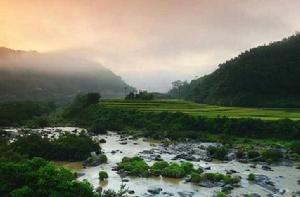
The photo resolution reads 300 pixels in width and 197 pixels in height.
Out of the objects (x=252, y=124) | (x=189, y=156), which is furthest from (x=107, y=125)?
(x=189, y=156)

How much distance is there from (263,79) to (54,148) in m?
79.0

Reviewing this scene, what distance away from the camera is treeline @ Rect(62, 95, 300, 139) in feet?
216

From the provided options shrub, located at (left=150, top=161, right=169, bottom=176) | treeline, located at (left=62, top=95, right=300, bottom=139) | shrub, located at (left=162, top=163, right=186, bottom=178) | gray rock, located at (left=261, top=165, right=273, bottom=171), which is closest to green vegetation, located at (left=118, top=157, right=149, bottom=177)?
shrub, located at (left=150, top=161, right=169, bottom=176)

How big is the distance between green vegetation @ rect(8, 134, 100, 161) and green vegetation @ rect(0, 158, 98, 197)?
21633mm

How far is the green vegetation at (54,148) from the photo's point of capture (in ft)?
159

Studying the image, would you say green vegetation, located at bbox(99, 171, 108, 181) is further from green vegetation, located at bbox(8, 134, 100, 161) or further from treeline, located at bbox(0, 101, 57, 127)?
treeline, located at bbox(0, 101, 57, 127)

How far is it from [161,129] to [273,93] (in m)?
50.6

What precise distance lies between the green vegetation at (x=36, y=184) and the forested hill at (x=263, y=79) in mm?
91867

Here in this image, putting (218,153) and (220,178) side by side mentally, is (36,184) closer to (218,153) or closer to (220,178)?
(220,178)

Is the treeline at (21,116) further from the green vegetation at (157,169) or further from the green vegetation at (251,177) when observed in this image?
the green vegetation at (251,177)

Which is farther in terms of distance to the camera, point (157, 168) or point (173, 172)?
point (157, 168)

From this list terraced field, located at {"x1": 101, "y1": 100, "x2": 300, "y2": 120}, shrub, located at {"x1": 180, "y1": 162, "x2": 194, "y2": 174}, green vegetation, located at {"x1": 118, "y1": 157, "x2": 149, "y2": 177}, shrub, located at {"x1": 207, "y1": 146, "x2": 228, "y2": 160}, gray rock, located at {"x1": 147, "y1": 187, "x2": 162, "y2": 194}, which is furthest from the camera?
terraced field, located at {"x1": 101, "y1": 100, "x2": 300, "y2": 120}

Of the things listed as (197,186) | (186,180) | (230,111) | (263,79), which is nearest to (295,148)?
(186,180)

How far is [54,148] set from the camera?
50062 mm
